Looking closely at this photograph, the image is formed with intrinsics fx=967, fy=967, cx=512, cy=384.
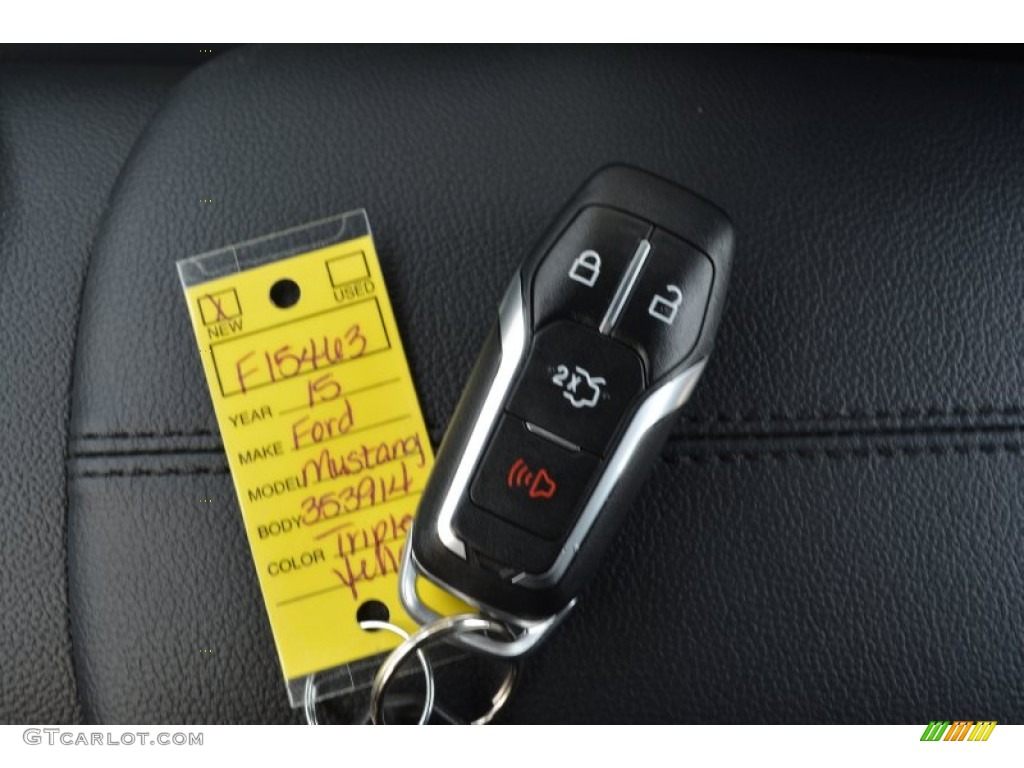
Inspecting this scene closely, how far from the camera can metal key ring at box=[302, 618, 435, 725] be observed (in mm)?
583

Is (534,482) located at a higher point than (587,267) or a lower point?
lower

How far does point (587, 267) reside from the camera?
1.86 feet

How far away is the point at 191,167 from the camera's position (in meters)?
0.68

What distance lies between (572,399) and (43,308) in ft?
1.26

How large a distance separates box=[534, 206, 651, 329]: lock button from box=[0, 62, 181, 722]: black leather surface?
0.33 metres

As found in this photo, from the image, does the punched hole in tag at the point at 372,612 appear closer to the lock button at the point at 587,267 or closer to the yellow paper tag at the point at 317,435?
the yellow paper tag at the point at 317,435

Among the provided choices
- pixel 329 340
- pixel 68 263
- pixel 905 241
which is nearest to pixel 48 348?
pixel 68 263

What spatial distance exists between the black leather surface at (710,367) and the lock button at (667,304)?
0.26 ft

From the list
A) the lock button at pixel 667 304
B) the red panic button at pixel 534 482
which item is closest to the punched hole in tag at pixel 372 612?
the red panic button at pixel 534 482

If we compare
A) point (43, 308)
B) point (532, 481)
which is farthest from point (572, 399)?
point (43, 308)

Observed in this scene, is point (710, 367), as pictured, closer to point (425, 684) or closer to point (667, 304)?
point (667, 304)

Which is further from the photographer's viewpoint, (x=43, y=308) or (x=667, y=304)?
(x=43, y=308)

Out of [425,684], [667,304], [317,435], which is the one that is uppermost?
[667,304]

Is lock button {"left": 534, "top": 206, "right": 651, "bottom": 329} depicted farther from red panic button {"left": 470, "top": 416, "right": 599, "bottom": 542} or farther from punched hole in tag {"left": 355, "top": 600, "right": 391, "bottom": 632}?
punched hole in tag {"left": 355, "top": 600, "right": 391, "bottom": 632}
